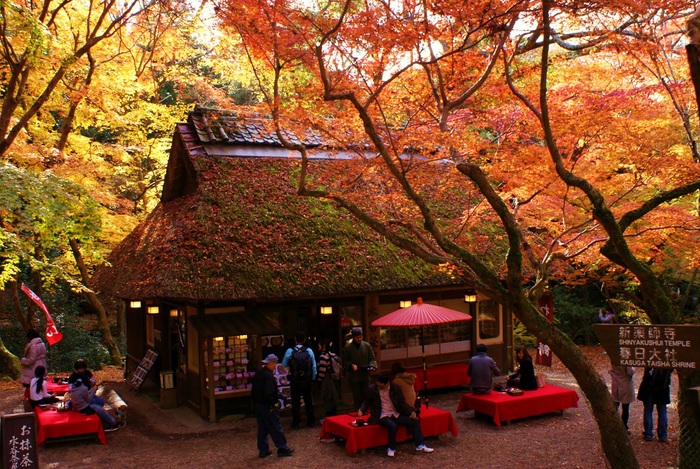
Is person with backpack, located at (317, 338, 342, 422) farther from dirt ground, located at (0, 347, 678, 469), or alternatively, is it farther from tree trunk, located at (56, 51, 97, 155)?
tree trunk, located at (56, 51, 97, 155)

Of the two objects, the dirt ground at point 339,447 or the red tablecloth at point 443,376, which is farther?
the red tablecloth at point 443,376

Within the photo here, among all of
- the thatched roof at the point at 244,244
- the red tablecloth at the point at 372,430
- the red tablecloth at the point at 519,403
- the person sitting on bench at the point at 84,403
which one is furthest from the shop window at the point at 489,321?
the person sitting on bench at the point at 84,403

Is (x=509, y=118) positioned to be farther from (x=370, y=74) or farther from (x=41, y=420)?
(x=41, y=420)

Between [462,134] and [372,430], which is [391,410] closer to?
[372,430]

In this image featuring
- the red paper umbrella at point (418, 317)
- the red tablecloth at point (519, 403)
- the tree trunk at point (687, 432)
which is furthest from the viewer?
the red paper umbrella at point (418, 317)

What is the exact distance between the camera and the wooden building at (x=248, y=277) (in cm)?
1112

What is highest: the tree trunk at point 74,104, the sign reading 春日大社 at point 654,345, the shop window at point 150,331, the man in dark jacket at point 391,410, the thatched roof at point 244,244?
the tree trunk at point 74,104

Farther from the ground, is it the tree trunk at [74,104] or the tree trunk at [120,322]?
the tree trunk at [74,104]

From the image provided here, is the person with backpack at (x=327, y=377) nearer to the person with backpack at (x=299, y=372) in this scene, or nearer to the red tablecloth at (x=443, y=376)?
the person with backpack at (x=299, y=372)

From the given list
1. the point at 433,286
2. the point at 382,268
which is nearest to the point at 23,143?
the point at 382,268

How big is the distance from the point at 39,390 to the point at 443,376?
7.78m

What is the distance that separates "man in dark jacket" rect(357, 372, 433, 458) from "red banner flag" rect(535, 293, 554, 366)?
7104 mm

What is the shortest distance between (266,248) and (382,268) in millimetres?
2386

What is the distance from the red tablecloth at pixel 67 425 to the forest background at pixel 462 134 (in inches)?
89.3
